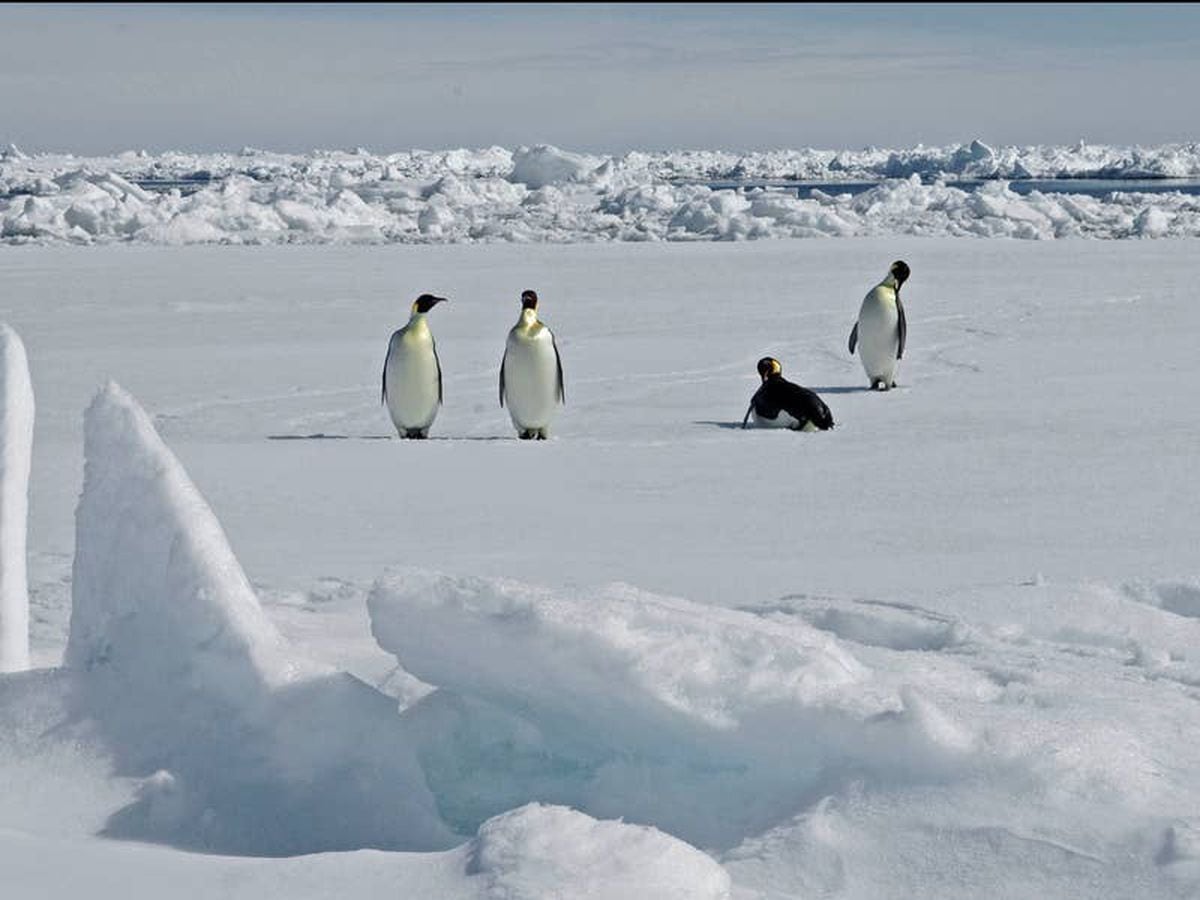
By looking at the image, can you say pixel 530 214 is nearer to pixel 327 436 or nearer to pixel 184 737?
pixel 327 436

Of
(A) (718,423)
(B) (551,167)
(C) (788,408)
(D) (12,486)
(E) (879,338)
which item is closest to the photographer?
(D) (12,486)

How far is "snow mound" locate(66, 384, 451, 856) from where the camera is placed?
7.63ft

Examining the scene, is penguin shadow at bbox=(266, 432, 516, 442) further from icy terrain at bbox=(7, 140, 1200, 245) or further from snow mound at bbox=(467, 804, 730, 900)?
icy terrain at bbox=(7, 140, 1200, 245)

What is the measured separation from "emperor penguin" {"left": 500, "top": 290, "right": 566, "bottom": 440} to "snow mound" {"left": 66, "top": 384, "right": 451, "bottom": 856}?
4529mm

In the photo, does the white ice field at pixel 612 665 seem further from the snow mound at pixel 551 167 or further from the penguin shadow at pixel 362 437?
the snow mound at pixel 551 167

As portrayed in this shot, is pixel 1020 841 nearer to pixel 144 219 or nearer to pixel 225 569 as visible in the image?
pixel 225 569

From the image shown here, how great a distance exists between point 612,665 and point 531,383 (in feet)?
16.0

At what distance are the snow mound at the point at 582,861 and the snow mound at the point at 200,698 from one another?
335 mm

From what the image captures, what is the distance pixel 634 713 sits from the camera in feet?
7.71

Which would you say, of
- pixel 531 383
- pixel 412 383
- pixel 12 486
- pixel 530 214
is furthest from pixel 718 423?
pixel 530 214

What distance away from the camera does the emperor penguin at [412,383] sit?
718cm

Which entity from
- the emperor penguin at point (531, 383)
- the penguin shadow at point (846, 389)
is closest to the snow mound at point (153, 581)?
the emperor penguin at point (531, 383)

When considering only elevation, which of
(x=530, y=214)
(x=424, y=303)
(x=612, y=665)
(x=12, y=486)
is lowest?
(x=530, y=214)

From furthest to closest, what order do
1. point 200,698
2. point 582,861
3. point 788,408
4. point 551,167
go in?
point 551,167, point 788,408, point 200,698, point 582,861
